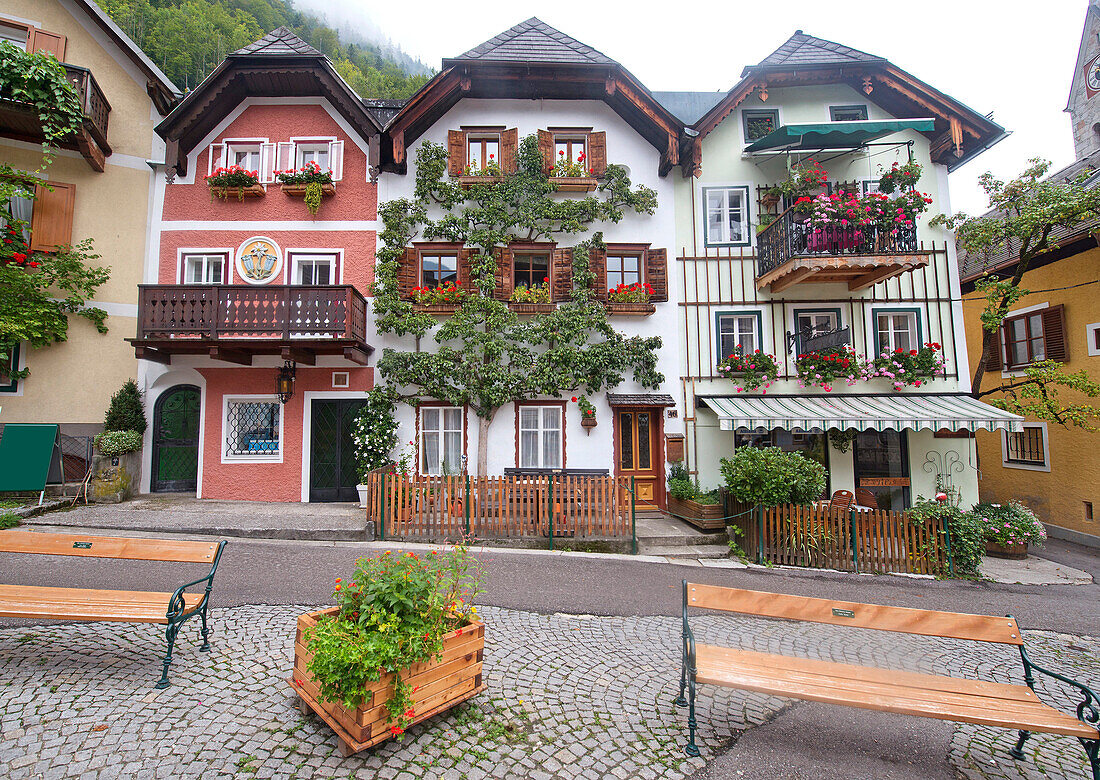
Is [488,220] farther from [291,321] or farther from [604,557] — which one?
[604,557]

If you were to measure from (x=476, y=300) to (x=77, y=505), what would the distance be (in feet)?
31.9

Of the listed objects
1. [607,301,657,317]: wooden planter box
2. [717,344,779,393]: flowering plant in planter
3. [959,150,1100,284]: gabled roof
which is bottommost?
[717,344,779,393]: flowering plant in planter

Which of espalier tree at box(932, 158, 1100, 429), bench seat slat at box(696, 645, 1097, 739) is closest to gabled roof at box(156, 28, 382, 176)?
bench seat slat at box(696, 645, 1097, 739)

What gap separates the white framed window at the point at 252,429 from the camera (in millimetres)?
12164

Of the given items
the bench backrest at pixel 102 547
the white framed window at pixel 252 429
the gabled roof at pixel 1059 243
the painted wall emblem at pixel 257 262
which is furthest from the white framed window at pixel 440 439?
the gabled roof at pixel 1059 243

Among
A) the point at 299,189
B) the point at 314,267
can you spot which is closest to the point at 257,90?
the point at 299,189

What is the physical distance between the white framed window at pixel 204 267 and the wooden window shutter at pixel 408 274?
4485mm

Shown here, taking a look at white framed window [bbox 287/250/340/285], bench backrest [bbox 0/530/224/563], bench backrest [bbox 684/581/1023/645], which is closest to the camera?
bench backrest [bbox 684/581/1023/645]

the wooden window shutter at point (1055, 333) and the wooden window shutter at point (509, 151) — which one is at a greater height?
the wooden window shutter at point (509, 151)

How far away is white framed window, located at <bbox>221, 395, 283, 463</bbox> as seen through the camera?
12.2 metres

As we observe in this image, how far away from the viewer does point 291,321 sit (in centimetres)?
1119

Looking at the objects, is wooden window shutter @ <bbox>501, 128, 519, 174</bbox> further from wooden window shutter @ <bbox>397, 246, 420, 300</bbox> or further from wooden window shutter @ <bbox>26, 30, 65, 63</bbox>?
wooden window shutter @ <bbox>26, 30, 65, 63</bbox>

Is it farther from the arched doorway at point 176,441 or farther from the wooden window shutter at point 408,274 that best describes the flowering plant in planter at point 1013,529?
the arched doorway at point 176,441

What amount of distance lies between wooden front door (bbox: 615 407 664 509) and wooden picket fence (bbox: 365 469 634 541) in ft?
11.4
